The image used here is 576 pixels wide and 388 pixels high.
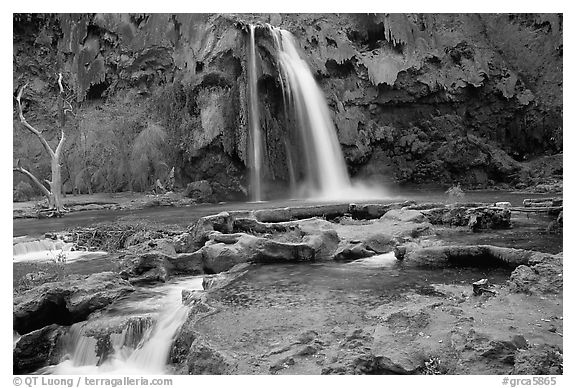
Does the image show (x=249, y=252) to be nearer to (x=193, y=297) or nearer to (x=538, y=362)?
(x=193, y=297)

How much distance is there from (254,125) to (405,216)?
7.97 metres

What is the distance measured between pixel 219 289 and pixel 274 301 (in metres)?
0.71

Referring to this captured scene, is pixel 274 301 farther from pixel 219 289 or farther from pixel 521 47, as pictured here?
pixel 521 47

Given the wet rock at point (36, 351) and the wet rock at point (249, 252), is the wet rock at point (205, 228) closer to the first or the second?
the wet rock at point (249, 252)

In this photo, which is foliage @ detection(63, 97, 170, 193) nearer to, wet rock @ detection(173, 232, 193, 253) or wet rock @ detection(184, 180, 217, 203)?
wet rock @ detection(184, 180, 217, 203)

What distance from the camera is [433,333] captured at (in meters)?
3.52

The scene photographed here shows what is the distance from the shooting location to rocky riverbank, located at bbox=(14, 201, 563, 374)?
3309mm

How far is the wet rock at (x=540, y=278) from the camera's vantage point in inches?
170

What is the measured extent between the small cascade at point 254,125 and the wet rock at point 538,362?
11362mm

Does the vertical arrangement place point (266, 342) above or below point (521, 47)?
below

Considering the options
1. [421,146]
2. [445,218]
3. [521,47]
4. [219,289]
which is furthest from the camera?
[421,146]
